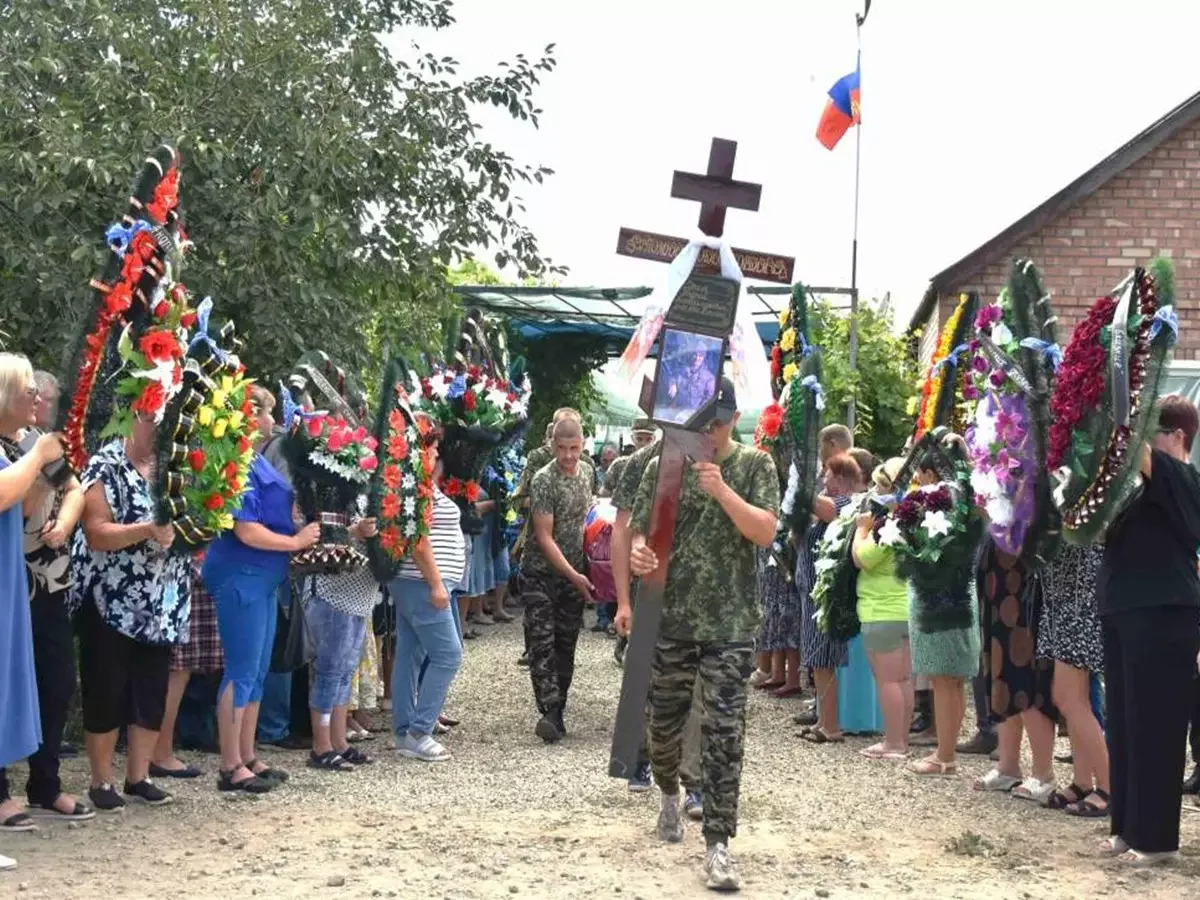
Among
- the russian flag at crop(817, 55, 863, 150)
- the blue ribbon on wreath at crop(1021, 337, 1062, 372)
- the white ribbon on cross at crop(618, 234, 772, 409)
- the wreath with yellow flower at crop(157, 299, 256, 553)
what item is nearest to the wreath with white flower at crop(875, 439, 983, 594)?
the blue ribbon on wreath at crop(1021, 337, 1062, 372)

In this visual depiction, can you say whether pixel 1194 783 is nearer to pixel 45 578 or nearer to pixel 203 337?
pixel 203 337

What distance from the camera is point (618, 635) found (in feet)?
28.6

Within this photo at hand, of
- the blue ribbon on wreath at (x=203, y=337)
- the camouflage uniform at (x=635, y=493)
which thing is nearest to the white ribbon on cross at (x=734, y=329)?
the camouflage uniform at (x=635, y=493)

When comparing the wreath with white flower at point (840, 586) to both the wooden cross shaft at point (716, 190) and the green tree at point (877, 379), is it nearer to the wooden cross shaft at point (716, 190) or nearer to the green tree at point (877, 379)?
the wooden cross shaft at point (716, 190)

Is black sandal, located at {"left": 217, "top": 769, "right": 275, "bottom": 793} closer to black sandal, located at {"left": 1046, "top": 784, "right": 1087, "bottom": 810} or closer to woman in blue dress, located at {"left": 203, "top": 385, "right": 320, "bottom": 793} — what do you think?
woman in blue dress, located at {"left": 203, "top": 385, "right": 320, "bottom": 793}

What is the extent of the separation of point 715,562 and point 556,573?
4.00m

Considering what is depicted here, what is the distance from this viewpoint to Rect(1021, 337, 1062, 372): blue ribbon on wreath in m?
8.24

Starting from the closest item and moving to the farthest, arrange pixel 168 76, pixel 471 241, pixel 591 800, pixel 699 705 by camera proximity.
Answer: pixel 699 705 → pixel 591 800 → pixel 168 76 → pixel 471 241

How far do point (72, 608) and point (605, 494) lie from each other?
344 inches

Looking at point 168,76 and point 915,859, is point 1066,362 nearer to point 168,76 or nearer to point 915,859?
point 915,859

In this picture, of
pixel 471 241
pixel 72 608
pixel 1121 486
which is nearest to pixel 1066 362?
pixel 1121 486

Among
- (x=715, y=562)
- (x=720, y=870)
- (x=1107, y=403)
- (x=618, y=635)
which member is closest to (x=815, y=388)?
(x=618, y=635)

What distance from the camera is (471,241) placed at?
13.5 meters

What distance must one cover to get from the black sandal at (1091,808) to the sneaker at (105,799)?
4.68 m
